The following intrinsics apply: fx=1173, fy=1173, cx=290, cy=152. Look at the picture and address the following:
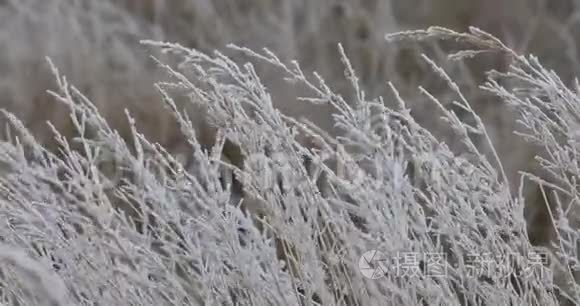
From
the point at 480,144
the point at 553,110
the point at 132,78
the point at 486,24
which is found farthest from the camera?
the point at 486,24

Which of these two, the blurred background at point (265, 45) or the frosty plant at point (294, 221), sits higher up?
the blurred background at point (265, 45)

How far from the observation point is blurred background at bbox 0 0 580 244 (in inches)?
197

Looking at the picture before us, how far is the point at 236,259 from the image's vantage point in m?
1.92

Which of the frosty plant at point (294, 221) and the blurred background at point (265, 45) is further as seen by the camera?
the blurred background at point (265, 45)

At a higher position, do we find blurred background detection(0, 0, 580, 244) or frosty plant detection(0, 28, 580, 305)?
blurred background detection(0, 0, 580, 244)

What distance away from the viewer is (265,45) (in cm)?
568

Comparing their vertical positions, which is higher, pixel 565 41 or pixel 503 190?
pixel 565 41

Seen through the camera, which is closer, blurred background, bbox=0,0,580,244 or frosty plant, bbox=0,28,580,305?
frosty plant, bbox=0,28,580,305

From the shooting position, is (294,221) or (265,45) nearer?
(294,221)

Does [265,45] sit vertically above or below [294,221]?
above

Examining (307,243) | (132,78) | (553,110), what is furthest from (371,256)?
(132,78)

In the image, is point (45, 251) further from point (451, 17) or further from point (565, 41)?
point (451, 17)

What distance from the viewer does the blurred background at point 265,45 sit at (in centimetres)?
500

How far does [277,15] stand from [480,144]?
1.66m
